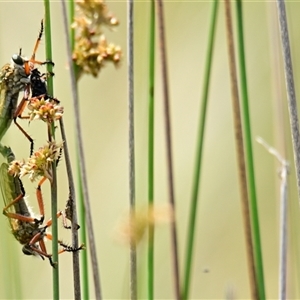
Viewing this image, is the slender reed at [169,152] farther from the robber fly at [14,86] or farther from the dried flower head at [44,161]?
the robber fly at [14,86]

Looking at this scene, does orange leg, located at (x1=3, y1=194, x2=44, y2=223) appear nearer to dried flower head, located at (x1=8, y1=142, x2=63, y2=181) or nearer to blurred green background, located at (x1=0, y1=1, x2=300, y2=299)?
dried flower head, located at (x1=8, y1=142, x2=63, y2=181)

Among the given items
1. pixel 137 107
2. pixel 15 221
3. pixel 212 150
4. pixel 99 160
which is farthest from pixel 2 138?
pixel 212 150

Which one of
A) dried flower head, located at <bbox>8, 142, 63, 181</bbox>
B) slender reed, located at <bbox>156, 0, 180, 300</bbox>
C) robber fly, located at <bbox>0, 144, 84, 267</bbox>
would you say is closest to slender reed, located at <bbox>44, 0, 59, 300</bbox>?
dried flower head, located at <bbox>8, 142, 63, 181</bbox>

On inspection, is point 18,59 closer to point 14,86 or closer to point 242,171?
point 14,86

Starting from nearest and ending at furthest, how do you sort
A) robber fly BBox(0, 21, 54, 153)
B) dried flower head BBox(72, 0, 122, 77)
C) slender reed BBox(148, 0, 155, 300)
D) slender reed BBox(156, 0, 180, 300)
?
slender reed BBox(156, 0, 180, 300), dried flower head BBox(72, 0, 122, 77), slender reed BBox(148, 0, 155, 300), robber fly BBox(0, 21, 54, 153)

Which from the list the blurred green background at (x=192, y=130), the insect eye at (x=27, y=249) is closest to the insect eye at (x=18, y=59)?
the insect eye at (x=27, y=249)
